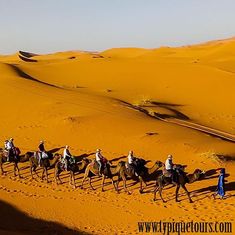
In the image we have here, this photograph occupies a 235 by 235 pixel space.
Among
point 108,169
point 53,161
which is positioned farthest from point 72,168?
point 53,161

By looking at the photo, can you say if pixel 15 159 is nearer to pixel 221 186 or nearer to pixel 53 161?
pixel 53 161

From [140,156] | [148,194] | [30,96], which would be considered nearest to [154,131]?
[140,156]

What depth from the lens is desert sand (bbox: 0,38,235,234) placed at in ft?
52.3

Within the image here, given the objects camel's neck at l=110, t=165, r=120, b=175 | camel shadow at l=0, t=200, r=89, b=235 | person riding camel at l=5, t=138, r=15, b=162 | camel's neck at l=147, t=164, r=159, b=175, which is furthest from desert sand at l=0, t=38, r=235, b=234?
person riding camel at l=5, t=138, r=15, b=162

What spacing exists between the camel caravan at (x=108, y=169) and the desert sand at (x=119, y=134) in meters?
0.39

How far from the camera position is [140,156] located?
70.2ft

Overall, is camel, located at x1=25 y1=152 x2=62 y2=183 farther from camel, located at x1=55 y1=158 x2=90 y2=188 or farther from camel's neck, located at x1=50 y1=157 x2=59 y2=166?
camel, located at x1=55 y1=158 x2=90 y2=188

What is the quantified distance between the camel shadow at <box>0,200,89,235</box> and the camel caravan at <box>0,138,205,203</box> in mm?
3307

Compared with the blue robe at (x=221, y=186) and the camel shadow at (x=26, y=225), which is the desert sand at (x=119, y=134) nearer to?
the camel shadow at (x=26, y=225)

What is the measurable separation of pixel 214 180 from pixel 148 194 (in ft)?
8.83

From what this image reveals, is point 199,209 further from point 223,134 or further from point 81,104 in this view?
point 81,104

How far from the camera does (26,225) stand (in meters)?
15.2

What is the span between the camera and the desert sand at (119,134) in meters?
15.9

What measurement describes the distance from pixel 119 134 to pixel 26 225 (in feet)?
30.4
